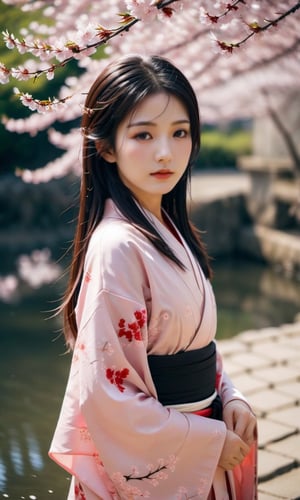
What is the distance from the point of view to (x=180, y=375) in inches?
97.4

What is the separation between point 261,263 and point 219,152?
728cm

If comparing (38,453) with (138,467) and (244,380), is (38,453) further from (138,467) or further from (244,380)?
(138,467)

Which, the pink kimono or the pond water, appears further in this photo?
the pond water

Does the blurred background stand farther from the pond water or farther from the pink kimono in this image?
the pink kimono

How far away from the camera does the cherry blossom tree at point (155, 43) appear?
106 inches

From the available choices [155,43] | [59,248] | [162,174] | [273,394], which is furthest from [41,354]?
[59,248]

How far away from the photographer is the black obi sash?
8.03ft

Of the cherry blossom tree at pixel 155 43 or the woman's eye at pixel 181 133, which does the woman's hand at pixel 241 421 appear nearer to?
the woman's eye at pixel 181 133

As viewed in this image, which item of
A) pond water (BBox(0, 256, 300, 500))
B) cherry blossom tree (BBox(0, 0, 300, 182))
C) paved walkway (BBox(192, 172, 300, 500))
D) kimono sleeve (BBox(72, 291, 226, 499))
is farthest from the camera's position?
pond water (BBox(0, 256, 300, 500))

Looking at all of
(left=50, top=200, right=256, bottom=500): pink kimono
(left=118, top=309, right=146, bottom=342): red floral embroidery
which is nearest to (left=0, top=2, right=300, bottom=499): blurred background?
(left=50, top=200, right=256, bottom=500): pink kimono

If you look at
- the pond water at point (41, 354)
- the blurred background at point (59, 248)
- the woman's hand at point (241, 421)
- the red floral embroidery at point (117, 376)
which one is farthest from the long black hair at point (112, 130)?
the blurred background at point (59, 248)

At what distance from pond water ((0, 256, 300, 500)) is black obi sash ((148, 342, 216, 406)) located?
1.16 metres

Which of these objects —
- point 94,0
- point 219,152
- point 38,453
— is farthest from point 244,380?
point 219,152

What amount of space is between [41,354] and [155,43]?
2445mm
